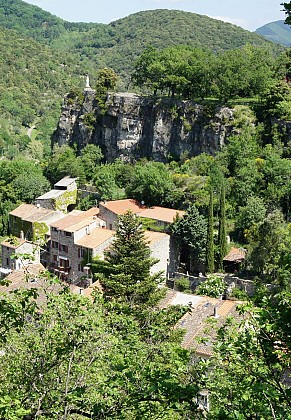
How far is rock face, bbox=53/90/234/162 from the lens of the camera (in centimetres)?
4081

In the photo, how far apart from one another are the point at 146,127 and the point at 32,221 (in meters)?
12.2

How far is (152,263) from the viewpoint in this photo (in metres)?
26.6

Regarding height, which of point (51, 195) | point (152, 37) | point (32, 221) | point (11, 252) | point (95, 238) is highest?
point (152, 37)

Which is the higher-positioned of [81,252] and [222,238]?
[222,238]

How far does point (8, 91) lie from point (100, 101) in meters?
58.2

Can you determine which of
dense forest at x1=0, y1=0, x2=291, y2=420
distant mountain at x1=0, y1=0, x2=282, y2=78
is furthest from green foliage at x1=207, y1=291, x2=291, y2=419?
distant mountain at x1=0, y1=0, x2=282, y2=78

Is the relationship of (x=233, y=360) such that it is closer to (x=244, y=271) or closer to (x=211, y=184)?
(x=244, y=271)

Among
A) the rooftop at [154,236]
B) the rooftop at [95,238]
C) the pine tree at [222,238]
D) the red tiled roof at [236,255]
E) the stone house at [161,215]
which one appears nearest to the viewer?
the red tiled roof at [236,255]

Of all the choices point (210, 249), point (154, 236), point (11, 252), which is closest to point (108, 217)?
point (154, 236)

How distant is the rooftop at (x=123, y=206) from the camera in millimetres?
36247

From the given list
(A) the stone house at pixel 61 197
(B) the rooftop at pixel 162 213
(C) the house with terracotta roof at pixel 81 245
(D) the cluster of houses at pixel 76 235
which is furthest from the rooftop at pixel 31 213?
(B) the rooftop at pixel 162 213

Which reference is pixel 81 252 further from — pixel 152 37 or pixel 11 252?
pixel 152 37

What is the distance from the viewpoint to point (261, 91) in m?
40.8

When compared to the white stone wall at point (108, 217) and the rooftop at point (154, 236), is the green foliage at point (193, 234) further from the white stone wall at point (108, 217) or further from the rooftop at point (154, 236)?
the white stone wall at point (108, 217)
